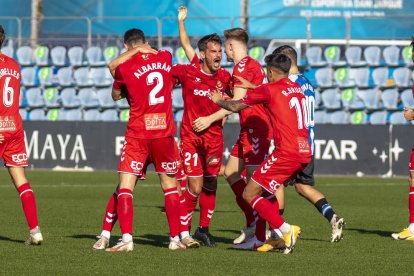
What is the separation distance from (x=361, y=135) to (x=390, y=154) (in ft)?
2.43

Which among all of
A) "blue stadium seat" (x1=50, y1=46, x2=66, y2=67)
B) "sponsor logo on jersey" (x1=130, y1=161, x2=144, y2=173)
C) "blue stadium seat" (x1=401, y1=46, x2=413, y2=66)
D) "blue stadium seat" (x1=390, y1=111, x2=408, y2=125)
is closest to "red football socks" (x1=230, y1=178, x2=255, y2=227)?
"sponsor logo on jersey" (x1=130, y1=161, x2=144, y2=173)

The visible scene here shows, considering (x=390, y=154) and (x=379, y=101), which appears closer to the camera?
(x=390, y=154)

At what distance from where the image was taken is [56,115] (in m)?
30.8

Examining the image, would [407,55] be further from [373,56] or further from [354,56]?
[354,56]

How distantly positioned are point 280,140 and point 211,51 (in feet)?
4.48

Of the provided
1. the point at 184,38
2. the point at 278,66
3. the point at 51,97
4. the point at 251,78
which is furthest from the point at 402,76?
the point at 278,66

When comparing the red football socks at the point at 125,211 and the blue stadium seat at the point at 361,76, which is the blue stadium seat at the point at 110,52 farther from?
the red football socks at the point at 125,211

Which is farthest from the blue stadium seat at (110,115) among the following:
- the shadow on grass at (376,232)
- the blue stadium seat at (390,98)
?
the shadow on grass at (376,232)

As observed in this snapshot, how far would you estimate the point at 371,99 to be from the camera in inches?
1118

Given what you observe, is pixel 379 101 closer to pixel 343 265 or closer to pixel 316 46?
pixel 316 46

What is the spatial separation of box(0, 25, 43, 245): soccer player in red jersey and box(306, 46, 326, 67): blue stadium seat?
55.6ft

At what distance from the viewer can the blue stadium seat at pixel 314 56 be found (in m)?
29.1

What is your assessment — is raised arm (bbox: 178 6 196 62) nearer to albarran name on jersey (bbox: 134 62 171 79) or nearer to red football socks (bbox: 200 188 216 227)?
albarran name on jersey (bbox: 134 62 171 79)

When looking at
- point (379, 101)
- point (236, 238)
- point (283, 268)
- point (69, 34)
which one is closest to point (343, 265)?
point (283, 268)
